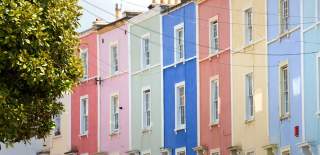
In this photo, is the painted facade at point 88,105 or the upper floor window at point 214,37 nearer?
the upper floor window at point 214,37

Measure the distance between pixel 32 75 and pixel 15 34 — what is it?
4.31 ft

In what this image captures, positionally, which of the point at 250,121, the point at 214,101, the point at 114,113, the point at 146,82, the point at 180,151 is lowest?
the point at 180,151

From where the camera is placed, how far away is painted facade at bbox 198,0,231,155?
6538 cm

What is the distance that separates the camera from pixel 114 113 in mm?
80125

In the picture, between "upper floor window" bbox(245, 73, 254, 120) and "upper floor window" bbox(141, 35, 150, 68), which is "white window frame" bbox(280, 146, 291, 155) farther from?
"upper floor window" bbox(141, 35, 150, 68)

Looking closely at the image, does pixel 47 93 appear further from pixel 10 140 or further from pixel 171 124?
pixel 171 124

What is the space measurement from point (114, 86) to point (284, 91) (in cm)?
2316

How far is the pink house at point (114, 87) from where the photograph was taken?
7850 centimetres

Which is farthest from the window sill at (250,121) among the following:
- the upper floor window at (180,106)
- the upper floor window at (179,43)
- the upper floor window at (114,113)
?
the upper floor window at (114,113)

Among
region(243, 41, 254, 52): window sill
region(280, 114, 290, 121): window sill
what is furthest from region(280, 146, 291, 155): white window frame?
region(243, 41, 254, 52): window sill

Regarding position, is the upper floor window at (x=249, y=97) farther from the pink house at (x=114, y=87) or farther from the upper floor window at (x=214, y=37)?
the pink house at (x=114, y=87)

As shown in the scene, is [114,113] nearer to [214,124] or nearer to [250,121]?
[214,124]

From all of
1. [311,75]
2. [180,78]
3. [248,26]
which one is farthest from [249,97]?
[180,78]

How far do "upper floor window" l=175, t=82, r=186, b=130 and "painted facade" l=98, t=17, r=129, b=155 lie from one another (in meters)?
7.14
